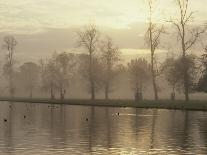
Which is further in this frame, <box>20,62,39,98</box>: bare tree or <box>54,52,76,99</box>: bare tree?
<box>20,62,39,98</box>: bare tree

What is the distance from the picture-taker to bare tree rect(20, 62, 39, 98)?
176000 mm

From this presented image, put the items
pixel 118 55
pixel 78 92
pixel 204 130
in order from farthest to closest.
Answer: pixel 78 92 → pixel 118 55 → pixel 204 130

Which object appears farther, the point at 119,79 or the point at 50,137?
the point at 119,79

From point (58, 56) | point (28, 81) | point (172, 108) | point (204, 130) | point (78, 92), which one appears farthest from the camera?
point (78, 92)

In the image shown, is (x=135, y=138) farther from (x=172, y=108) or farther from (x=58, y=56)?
(x=58, y=56)

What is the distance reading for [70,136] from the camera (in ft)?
103

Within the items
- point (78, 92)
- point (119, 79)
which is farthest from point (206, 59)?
point (78, 92)

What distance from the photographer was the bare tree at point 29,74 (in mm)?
176000

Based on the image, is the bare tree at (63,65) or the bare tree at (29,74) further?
the bare tree at (29,74)

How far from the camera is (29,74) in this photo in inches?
7013

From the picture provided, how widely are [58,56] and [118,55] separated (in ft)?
74.8

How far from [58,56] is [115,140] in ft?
341

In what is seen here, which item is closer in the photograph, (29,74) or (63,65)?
(63,65)

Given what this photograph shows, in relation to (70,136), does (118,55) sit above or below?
above
